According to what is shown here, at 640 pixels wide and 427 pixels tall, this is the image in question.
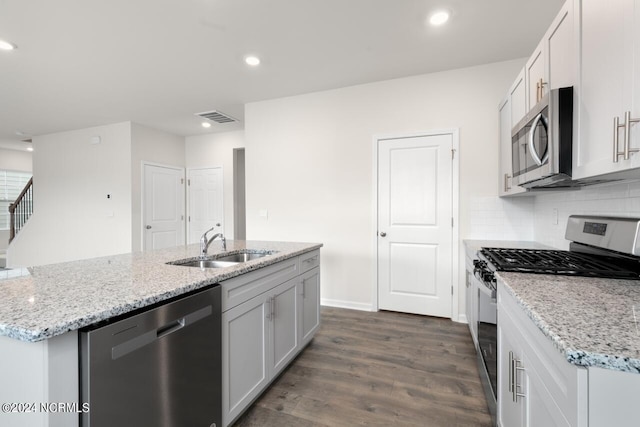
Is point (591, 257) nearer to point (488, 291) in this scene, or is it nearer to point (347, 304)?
point (488, 291)

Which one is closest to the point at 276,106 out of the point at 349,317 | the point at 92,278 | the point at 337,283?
the point at 337,283

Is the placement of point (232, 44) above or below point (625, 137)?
above

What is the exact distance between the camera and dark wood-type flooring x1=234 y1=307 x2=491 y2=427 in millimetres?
1717

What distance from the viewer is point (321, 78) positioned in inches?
133

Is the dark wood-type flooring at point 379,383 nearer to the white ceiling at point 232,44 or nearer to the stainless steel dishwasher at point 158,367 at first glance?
the stainless steel dishwasher at point 158,367

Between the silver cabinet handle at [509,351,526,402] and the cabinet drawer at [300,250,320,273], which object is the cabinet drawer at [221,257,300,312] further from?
the silver cabinet handle at [509,351,526,402]

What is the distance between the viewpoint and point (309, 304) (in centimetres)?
252

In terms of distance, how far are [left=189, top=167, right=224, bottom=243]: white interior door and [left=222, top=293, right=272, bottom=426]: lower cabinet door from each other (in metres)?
4.04

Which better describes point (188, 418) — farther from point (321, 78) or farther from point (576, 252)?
point (321, 78)

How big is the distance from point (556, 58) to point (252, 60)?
2514 millimetres

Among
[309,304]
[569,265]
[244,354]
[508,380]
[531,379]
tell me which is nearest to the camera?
[531,379]

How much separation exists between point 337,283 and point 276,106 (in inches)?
98.3

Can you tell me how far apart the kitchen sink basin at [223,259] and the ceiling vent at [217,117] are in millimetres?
2927

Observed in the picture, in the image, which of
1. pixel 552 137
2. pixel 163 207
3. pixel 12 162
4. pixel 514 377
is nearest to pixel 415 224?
pixel 552 137
